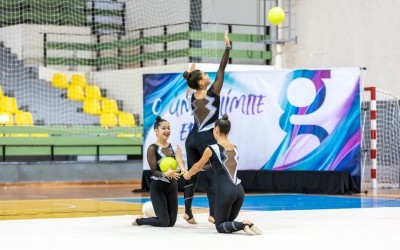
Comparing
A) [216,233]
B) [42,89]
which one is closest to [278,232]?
[216,233]

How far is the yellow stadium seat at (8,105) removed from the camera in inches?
806

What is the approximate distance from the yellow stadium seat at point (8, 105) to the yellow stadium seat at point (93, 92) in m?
2.46

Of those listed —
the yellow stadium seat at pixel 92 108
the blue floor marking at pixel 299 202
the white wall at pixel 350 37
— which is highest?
the white wall at pixel 350 37

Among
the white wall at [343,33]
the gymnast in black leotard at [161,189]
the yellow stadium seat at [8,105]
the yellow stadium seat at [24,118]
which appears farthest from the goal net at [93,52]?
the gymnast in black leotard at [161,189]

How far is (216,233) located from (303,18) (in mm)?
14520

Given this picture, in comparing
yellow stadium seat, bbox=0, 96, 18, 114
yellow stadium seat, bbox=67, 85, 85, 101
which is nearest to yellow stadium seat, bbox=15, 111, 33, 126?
yellow stadium seat, bbox=0, 96, 18, 114

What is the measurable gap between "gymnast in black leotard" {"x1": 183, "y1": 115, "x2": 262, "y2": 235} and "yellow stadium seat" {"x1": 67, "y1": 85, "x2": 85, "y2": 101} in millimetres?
14936

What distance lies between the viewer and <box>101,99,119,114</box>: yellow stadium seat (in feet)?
72.6

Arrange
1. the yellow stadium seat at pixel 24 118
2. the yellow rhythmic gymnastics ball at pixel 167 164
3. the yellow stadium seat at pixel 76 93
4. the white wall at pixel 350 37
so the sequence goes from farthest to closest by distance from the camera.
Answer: the yellow stadium seat at pixel 76 93, the yellow stadium seat at pixel 24 118, the white wall at pixel 350 37, the yellow rhythmic gymnastics ball at pixel 167 164

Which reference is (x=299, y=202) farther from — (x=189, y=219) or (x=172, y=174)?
(x=172, y=174)

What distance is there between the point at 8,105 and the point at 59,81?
8.68 feet

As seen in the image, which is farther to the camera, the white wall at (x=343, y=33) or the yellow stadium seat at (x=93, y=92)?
the yellow stadium seat at (x=93, y=92)

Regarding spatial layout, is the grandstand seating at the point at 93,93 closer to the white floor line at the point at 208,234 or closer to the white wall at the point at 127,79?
the white wall at the point at 127,79

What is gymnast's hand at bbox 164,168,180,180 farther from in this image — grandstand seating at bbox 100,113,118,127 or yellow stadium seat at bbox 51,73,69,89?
yellow stadium seat at bbox 51,73,69,89
